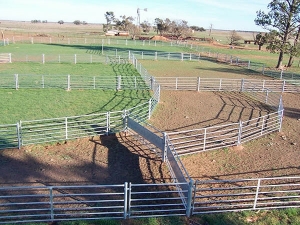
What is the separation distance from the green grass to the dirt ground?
3.16m

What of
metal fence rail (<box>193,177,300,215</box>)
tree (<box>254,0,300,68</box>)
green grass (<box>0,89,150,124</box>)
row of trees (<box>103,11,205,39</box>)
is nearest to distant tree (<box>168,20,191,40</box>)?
row of trees (<box>103,11,205,39</box>)

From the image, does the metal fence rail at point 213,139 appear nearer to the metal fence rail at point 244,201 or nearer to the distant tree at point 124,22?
the metal fence rail at point 244,201

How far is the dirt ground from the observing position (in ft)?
30.8

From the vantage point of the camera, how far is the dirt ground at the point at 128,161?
9.38 meters

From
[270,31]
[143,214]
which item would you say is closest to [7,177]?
[143,214]

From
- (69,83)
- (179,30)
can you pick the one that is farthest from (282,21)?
(179,30)

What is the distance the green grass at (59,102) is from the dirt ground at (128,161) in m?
3.16

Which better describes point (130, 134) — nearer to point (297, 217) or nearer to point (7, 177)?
point (7, 177)

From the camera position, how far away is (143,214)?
7316mm

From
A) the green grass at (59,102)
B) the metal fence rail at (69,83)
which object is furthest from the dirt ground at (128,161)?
the metal fence rail at (69,83)

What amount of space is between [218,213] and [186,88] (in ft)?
48.9

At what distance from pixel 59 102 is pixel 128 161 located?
25.2 ft

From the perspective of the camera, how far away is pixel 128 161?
10523mm

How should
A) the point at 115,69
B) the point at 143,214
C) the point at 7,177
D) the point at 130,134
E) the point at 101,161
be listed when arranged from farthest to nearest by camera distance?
the point at 115,69, the point at 130,134, the point at 101,161, the point at 7,177, the point at 143,214
